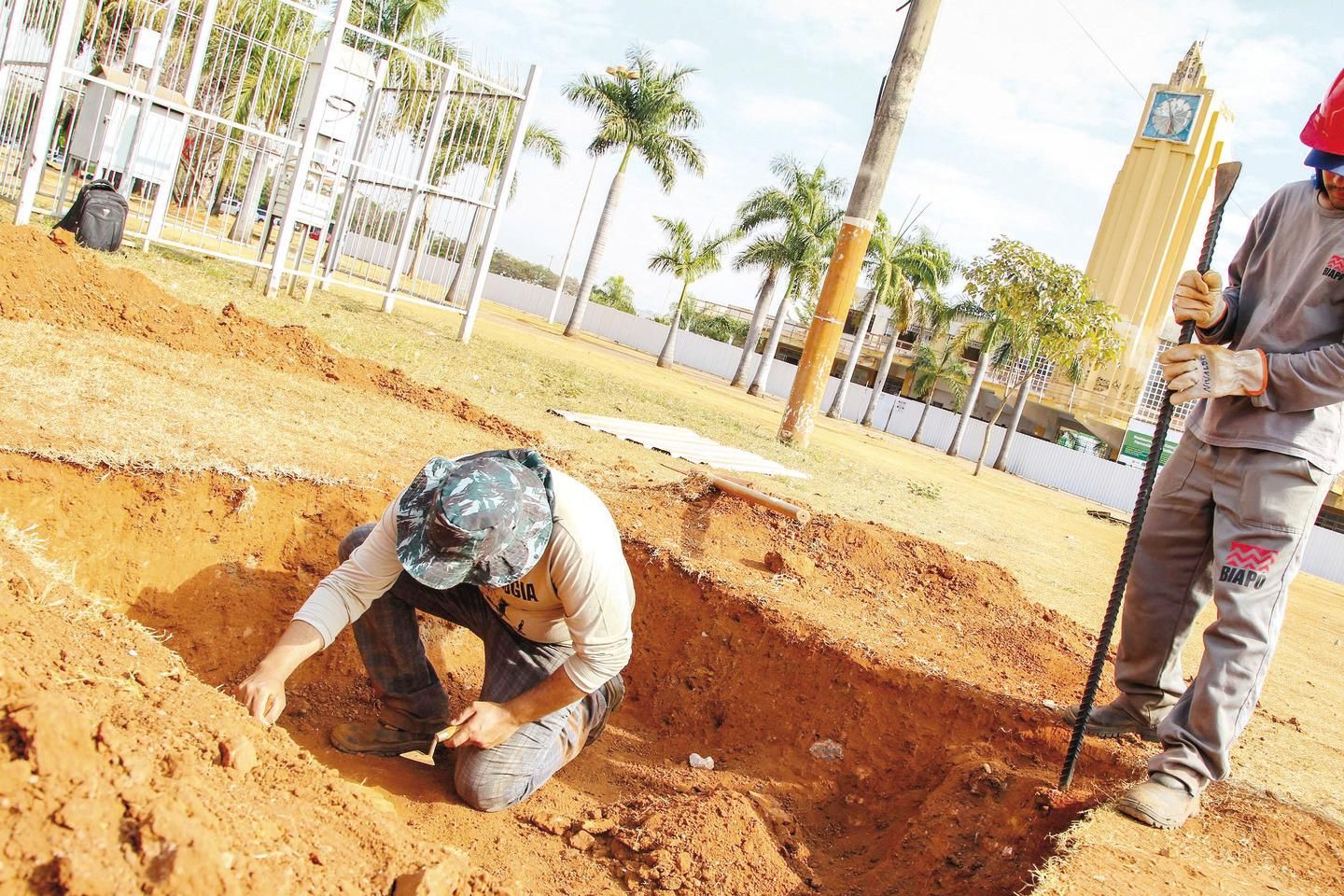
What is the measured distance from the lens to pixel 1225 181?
324cm

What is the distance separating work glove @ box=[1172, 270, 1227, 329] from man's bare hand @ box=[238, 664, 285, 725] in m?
3.08

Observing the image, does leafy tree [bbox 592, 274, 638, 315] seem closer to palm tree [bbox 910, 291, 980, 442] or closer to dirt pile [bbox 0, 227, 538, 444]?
palm tree [bbox 910, 291, 980, 442]

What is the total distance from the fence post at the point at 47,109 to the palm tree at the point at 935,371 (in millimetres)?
33012

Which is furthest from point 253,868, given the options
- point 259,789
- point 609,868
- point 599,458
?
point 599,458

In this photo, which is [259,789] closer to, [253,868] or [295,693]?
[253,868]

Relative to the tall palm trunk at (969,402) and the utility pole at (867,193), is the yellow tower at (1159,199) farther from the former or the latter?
the utility pole at (867,193)

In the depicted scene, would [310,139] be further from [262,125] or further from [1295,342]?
[1295,342]

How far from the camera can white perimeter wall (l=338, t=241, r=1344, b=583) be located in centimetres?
3234

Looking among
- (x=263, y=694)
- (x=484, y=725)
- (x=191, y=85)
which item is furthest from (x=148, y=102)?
(x=484, y=725)

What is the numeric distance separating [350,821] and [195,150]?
36.4 ft

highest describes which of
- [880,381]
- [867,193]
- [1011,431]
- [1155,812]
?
[867,193]

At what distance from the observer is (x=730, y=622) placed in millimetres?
4594

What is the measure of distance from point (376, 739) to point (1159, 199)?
4614 cm

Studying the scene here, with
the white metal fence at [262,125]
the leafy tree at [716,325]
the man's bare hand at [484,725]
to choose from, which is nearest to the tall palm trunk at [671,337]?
the leafy tree at [716,325]
